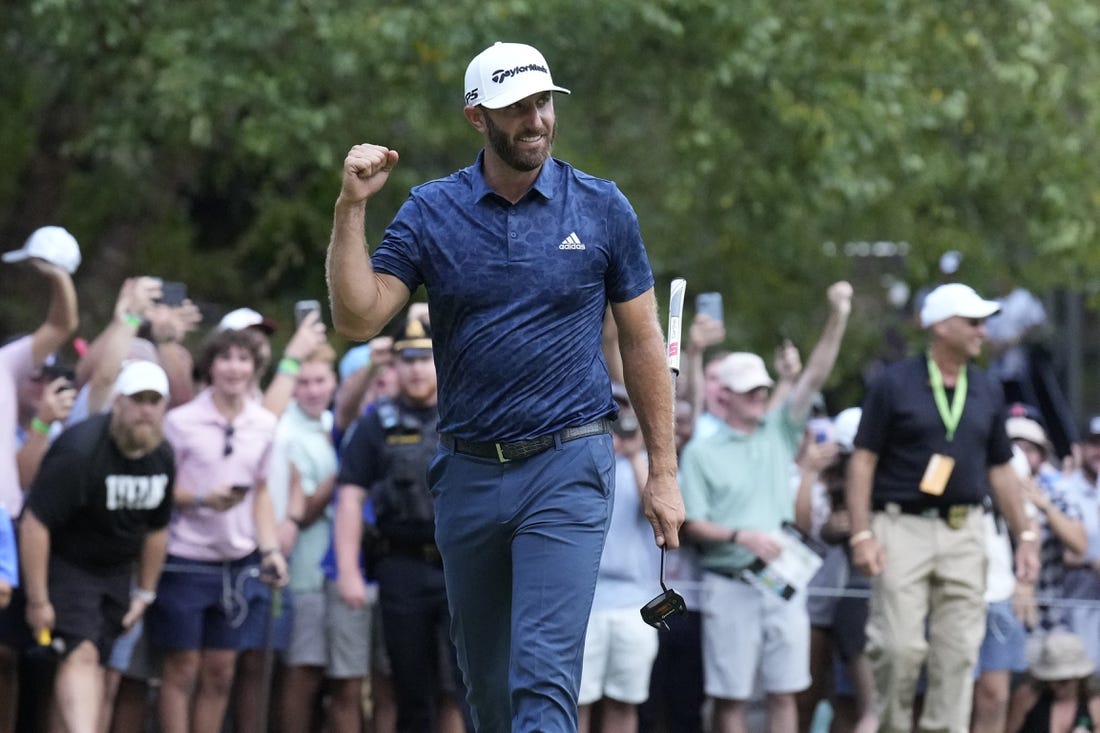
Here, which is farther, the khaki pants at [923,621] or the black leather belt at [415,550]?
the khaki pants at [923,621]

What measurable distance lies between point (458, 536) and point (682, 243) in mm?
11309

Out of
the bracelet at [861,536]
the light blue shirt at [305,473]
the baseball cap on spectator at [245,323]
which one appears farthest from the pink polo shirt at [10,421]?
the bracelet at [861,536]

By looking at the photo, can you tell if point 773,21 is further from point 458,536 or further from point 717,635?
point 458,536

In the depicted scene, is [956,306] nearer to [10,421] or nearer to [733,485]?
[733,485]

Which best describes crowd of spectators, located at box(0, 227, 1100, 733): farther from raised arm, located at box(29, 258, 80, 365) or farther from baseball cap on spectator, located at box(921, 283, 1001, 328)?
baseball cap on spectator, located at box(921, 283, 1001, 328)

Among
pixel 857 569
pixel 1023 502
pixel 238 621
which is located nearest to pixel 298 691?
pixel 238 621

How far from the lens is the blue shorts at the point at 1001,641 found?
1134 cm

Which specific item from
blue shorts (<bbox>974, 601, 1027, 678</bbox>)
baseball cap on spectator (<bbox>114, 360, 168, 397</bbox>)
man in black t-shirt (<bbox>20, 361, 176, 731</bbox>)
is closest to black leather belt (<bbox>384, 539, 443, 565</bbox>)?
man in black t-shirt (<bbox>20, 361, 176, 731</bbox>)

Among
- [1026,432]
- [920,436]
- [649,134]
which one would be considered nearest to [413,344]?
[920,436]

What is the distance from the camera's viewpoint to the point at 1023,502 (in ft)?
36.0

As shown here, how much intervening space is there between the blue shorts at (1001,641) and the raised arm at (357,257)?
Answer: 614 centimetres

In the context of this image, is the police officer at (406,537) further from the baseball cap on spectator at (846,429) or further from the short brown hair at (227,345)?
the baseball cap on spectator at (846,429)

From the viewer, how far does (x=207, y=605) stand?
1006cm

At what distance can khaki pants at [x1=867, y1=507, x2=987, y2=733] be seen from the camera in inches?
415
